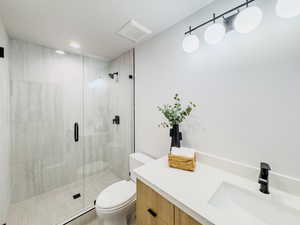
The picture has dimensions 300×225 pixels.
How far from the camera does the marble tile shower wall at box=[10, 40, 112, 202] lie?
178 cm

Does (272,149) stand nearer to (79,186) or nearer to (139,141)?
(139,141)

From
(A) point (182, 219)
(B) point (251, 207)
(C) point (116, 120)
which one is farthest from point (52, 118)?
(B) point (251, 207)

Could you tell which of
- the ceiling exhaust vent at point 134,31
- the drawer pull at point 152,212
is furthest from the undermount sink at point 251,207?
the ceiling exhaust vent at point 134,31

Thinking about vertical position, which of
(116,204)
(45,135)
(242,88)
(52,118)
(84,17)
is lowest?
(116,204)

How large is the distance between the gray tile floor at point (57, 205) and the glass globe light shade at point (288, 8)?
248 cm

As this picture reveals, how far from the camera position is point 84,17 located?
1.32m

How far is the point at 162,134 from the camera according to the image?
1.60m

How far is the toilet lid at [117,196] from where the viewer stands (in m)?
1.27

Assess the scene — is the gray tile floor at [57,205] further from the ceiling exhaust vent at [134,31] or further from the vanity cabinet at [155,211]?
the ceiling exhaust vent at [134,31]

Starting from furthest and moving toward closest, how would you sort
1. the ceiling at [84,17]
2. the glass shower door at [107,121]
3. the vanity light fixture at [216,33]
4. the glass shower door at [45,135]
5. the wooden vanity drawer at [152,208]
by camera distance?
the glass shower door at [107,121]
the glass shower door at [45,135]
the ceiling at [84,17]
the vanity light fixture at [216,33]
the wooden vanity drawer at [152,208]

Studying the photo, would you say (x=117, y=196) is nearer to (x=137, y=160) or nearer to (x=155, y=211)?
(x=137, y=160)

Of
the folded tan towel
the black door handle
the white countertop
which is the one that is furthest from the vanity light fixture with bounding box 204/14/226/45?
the black door handle

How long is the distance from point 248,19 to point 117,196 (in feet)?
6.20

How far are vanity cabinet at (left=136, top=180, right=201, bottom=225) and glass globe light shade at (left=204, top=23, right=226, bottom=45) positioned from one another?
1.26 m
